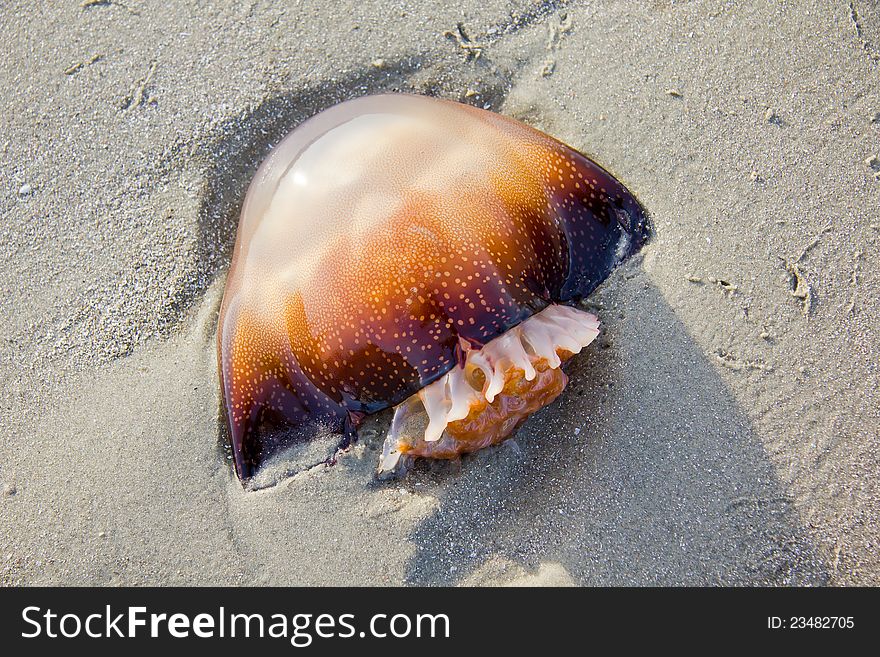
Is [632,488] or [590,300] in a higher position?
[590,300]

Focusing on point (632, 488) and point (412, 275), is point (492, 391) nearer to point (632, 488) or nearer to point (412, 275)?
point (412, 275)

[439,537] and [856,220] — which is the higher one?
[856,220]

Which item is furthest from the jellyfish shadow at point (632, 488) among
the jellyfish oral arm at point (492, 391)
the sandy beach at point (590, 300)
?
the jellyfish oral arm at point (492, 391)

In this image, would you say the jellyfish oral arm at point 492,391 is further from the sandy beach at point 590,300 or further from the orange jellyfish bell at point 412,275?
the sandy beach at point 590,300

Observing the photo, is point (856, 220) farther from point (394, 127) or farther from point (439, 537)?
point (439, 537)

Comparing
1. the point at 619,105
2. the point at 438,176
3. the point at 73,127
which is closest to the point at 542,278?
the point at 438,176

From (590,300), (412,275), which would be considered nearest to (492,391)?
(412,275)

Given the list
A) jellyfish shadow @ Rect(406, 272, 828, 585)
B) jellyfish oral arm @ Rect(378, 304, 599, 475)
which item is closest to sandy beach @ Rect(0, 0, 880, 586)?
jellyfish shadow @ Rect(406, 272, 828, 585)

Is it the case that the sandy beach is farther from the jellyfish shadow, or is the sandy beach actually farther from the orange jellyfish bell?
the orange jellyfish bell
